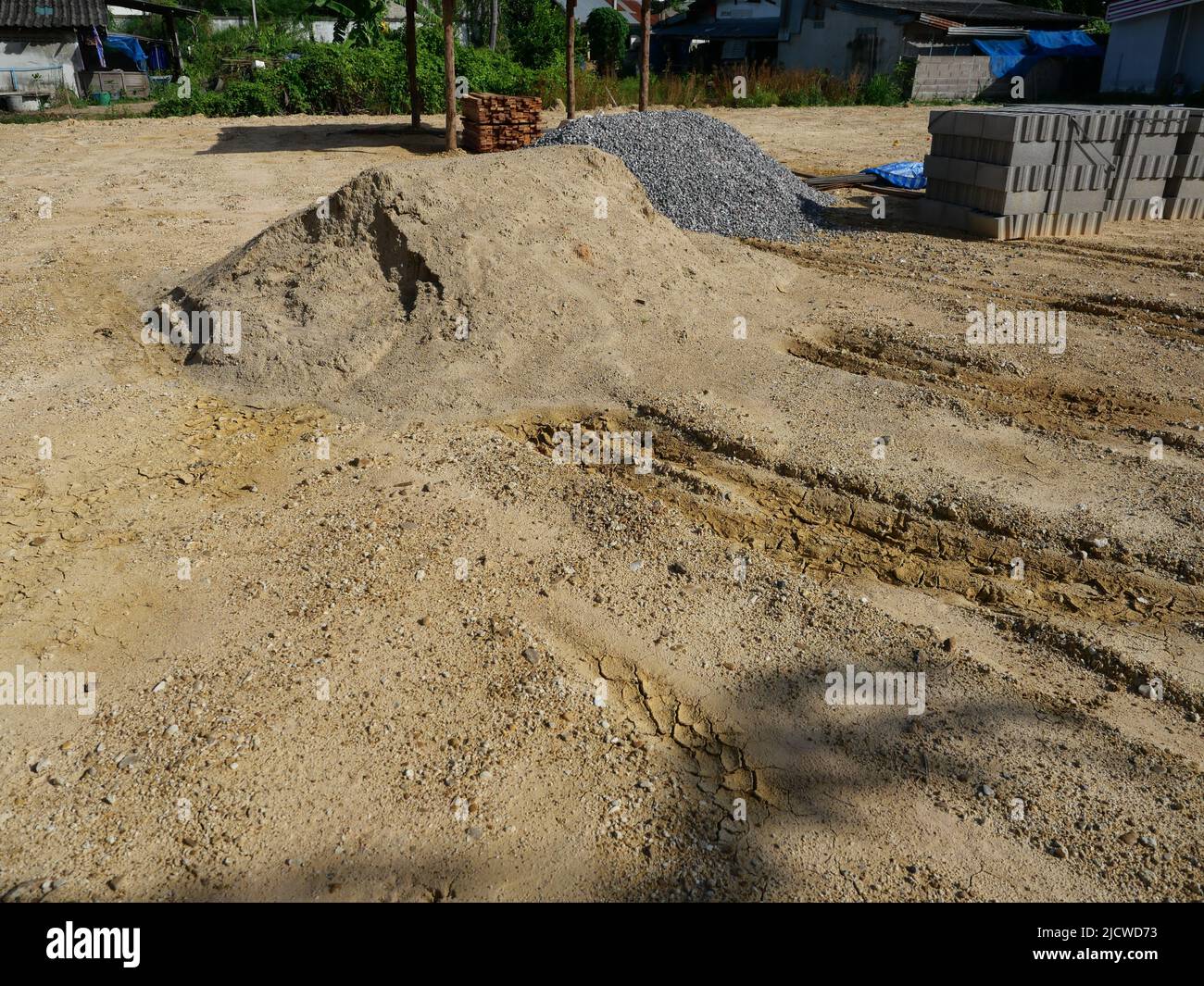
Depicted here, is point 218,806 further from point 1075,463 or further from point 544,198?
point 544,198

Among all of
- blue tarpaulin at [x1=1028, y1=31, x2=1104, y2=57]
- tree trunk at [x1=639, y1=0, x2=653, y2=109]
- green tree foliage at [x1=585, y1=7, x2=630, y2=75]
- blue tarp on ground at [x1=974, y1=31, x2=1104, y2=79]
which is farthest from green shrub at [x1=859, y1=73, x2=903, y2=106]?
tree trunk at [x1=639, y1=0, x2=653, y2=109]

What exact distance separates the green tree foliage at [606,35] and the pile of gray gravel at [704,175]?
23.0 m

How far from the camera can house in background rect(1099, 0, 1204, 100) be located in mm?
25781

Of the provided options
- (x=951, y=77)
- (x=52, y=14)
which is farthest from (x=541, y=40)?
(x=52, y=14)

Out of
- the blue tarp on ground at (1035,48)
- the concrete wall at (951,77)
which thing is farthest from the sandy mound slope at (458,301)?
the blue tarp on ground at (1035,48)

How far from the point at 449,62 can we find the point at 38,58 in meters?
18.7

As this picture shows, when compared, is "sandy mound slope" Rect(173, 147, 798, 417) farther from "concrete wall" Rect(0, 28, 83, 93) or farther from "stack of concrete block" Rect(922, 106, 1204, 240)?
"concrete wall" Rect(0, 28, 83, 93)

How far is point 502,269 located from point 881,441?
333 cm

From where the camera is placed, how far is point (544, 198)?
816 centimetres

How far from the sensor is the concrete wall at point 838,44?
29.9m

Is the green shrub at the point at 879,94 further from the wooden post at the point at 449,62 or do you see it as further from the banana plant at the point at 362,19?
the wooden post at the point at 449,62

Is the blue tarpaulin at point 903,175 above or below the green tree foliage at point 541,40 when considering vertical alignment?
below

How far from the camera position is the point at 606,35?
33.8 metres
